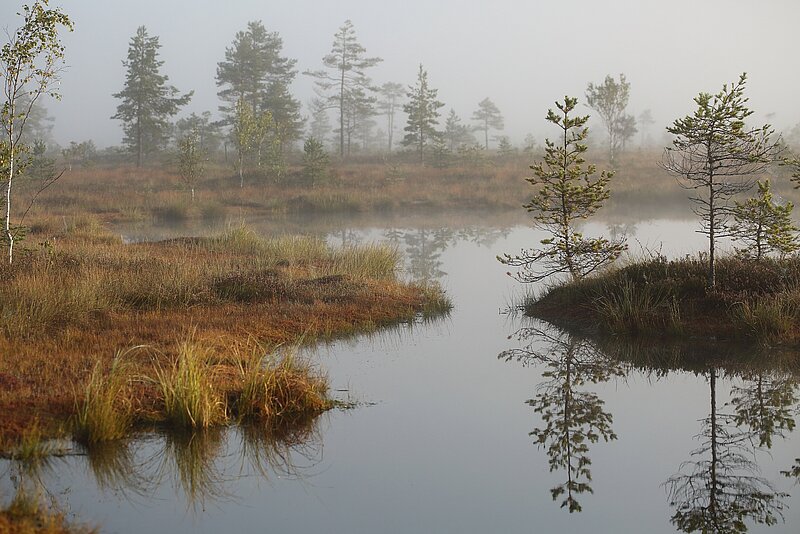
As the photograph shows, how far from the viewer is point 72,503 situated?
5.85m

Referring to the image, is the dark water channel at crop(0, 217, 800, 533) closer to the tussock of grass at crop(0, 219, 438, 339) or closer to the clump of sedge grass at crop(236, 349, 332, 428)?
the clump of sedge grass at crop(236, 349, 332, 428)

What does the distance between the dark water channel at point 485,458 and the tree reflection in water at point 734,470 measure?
0.07 ft

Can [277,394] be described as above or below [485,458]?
above

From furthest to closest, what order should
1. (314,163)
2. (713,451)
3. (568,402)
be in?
(314,163) → (568,402) → (713,451)

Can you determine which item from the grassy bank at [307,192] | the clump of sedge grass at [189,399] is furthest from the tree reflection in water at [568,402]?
the grassy bank at [307,192]

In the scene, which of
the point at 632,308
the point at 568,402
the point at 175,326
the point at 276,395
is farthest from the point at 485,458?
the point at 632,308

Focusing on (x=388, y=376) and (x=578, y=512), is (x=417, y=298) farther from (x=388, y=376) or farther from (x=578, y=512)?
(x=578, y=512)

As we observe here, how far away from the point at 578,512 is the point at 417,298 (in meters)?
9.08

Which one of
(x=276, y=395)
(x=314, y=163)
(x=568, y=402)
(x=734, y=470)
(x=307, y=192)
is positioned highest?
(x=314, y=163)

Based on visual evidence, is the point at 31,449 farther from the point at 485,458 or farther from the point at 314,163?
the point at 314,163

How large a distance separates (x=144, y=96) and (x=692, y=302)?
51835mm

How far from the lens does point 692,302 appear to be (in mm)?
12086

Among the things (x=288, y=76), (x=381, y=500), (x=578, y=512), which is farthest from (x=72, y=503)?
(x=288, y=76)

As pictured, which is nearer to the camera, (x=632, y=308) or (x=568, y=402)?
(x=568, y=402)
